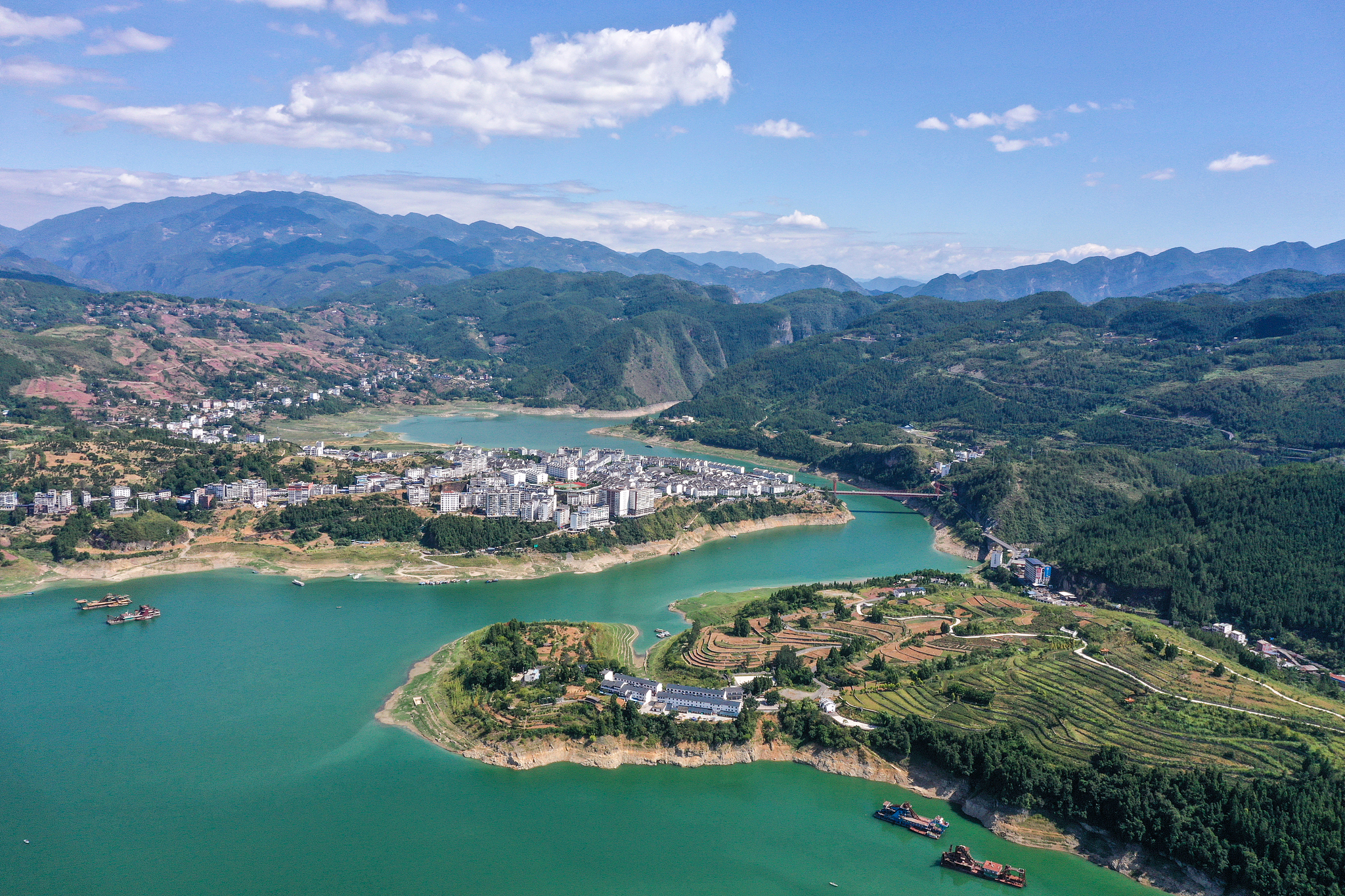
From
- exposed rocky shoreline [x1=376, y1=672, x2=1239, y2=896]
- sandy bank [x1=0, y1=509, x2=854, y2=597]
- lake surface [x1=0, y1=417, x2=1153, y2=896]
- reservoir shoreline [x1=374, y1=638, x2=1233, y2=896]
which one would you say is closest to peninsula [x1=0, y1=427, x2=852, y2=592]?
sandy bank [x1=0, y1=509, x2=854, y2=597]

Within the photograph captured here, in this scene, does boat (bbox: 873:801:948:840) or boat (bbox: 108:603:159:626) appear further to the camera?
boat (bbox: 108:603:159:626)

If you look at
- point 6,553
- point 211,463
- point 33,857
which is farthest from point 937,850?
point 211,463

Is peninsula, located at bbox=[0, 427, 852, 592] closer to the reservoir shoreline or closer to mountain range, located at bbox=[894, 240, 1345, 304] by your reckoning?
the reservoir shoreline

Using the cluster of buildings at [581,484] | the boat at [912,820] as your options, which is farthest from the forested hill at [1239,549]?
the cluster of buildings at [581,484]

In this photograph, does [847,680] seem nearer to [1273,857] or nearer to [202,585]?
[1273,857]

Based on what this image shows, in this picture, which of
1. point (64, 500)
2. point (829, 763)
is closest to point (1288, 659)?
point (829, 763)

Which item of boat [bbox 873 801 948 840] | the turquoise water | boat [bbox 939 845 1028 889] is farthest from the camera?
the turquoise water

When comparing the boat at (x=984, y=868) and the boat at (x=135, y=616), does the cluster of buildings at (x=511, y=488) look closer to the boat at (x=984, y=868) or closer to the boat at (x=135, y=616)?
the boat at (x=135, y=616)
